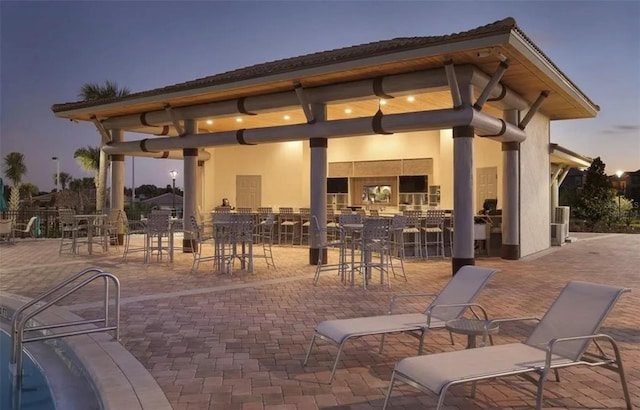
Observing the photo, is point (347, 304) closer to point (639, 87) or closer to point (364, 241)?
point (364, 241)

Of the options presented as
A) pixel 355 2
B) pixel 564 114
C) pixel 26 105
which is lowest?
pixel 564 114

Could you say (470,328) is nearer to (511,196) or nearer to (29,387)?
(29,387)

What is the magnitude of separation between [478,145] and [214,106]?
7.38 metres

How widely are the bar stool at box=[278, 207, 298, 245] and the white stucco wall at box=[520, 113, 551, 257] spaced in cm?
609

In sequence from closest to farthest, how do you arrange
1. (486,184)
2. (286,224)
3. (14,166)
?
(486,184)
(286,224)
(14,166)

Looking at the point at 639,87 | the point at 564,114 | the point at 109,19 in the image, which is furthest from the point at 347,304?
the point at 639,87

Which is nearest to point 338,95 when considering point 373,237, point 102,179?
point 373,237

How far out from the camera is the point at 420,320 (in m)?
4.38

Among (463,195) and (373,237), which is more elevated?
(463,195)

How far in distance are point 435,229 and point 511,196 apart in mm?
1824

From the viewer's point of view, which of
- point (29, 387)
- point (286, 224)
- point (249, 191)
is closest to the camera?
point (29, 387)

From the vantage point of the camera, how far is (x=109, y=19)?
72.8ft

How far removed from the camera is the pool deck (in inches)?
142

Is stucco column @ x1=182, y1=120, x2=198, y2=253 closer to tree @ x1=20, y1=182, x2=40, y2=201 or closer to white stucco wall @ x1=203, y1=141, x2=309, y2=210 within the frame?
white stucco wall @ x1=203, y1=141, x2=309, y2=210
